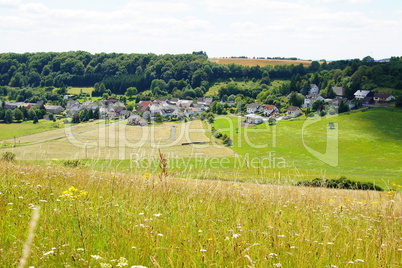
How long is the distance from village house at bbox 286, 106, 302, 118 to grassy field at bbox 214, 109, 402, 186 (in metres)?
15.4

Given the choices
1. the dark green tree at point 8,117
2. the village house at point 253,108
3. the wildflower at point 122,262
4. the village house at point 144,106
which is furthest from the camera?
the village house at point 144,106

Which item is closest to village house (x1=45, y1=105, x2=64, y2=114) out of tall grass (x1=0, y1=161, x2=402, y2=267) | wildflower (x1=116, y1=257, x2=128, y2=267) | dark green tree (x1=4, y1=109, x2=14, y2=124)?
dark green tree (x1=4, y1=109, x2=14, y2=124)

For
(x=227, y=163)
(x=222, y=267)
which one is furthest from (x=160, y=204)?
(x=227, y=163)

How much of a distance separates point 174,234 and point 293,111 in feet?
368

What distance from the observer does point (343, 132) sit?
3152 inches

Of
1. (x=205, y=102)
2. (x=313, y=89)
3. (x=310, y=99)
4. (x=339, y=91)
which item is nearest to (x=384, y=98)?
(x=339, y=91)

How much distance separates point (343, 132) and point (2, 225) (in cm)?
8449

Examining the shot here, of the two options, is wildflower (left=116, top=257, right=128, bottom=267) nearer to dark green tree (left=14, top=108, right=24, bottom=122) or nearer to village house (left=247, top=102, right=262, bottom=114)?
village house (left=247, top=102, right=262, bottom=114)

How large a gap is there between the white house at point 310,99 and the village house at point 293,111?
8389mm

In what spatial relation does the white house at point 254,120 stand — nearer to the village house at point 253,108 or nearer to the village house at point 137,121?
the village house at point 253,108

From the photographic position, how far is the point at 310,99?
123625 mm

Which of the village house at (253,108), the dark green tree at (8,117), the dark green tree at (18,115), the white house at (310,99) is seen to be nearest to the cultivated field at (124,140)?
the dark green tree at (18,115)

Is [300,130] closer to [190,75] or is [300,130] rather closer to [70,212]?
[70,212]

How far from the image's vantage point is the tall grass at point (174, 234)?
12.5ft
